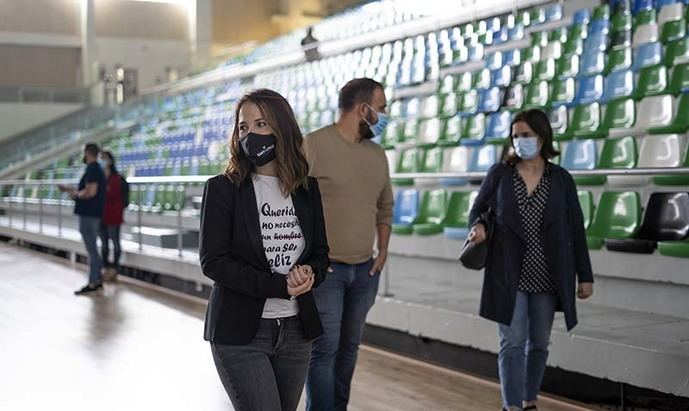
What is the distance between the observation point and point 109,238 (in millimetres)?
9094

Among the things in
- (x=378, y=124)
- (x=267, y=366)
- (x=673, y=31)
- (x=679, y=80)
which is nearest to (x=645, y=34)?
(x=673, y=31)

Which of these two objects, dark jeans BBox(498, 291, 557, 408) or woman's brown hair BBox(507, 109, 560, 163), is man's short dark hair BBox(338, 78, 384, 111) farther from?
dark jeans BBox(498, 291, 557, 408)

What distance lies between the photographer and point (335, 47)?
397 inches

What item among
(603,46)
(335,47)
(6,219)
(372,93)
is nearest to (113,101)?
(6,219)

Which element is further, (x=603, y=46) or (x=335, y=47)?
(x=335, y=47)

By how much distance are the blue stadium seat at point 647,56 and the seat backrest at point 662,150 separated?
3.97 ft

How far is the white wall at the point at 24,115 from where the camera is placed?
71.7ft

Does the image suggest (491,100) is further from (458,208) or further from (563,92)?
(458,208)

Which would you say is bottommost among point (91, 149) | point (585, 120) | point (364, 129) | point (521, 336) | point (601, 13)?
point (521, 336)

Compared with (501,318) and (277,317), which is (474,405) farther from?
(277,317)

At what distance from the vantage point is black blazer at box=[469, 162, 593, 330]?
3443 millimetres

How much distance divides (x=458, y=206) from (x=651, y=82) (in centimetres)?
163

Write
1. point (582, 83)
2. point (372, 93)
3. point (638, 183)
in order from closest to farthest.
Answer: point (372, 93) → point (638, 183) → point (582, 83)

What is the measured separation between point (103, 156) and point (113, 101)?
13.9 meters
